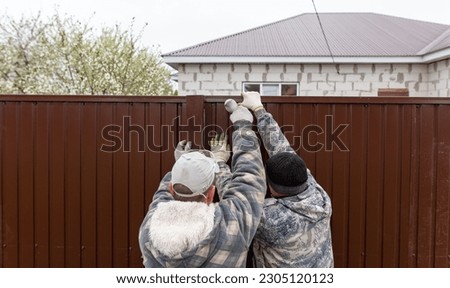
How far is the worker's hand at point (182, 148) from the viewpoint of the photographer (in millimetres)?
2748

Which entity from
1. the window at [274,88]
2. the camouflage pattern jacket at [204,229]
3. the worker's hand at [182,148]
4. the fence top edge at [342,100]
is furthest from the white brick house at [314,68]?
the camouflage pattern jacket at [204,229]

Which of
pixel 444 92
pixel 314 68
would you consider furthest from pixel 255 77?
pixel 444 92

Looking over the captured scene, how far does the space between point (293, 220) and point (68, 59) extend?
13.1 meters

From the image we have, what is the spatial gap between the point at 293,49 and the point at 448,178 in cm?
733

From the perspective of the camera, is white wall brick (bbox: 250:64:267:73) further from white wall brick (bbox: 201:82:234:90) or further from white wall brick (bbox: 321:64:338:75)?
white wall brick (bbox: 321:64:338:75)

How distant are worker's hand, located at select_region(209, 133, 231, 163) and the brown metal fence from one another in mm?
72

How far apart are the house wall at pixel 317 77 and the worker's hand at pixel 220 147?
6.89 m

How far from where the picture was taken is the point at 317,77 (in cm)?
976

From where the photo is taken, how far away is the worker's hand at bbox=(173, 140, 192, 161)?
2.75 meters

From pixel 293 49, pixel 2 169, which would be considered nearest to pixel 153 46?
→ pixel 293 49

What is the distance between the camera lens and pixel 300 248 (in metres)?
2.41

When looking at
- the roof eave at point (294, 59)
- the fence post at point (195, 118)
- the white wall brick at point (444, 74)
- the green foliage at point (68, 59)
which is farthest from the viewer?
the green foliage at point (68, 59)

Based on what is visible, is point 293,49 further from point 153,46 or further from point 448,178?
point 153,46

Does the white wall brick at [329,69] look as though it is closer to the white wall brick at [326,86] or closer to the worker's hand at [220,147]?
the white wall brick at [326,86]
